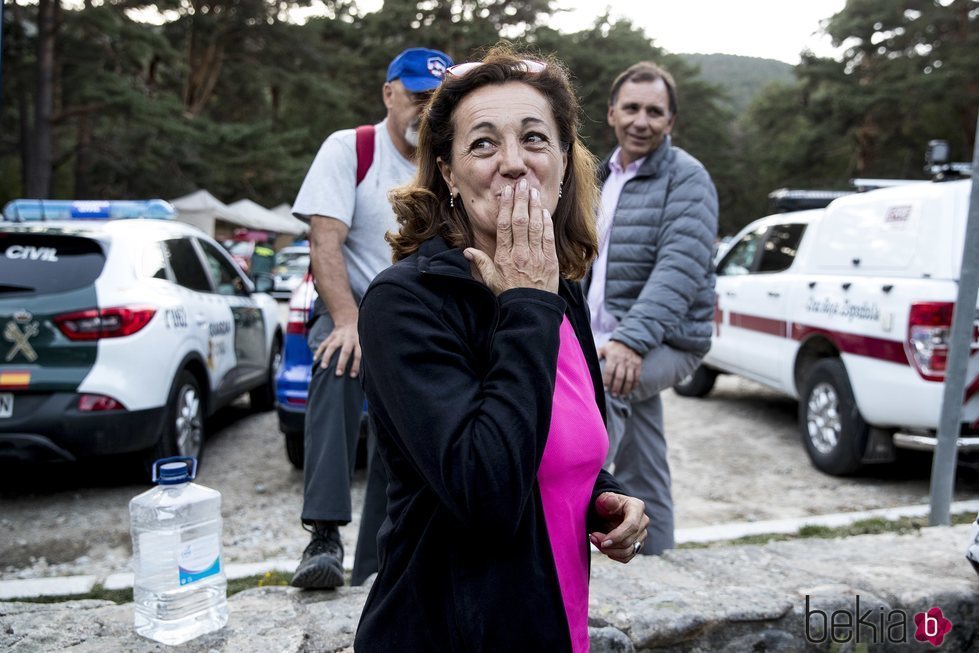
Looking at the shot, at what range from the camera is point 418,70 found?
3000mm

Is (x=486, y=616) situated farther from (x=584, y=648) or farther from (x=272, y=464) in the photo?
(x=272, y=464)

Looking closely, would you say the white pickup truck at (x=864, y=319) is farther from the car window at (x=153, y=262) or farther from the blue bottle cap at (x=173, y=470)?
the car window at (x=153, y=262)

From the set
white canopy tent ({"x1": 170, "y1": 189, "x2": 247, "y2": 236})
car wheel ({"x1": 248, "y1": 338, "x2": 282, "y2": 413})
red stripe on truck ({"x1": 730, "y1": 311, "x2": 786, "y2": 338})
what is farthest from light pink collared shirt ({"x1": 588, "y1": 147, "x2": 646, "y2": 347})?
white canopy tent ({"x1": 170, "y1": 189, "x2": 247, "y2": 236})

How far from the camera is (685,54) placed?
40.7m

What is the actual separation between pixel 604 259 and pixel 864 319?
8.97ft

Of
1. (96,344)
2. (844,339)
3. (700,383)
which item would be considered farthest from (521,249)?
(700,383)

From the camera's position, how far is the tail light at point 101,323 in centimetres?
440

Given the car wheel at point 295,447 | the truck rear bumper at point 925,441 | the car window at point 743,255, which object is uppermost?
the car window at point 743,255

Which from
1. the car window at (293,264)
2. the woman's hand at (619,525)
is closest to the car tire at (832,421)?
the woman's hand at (619,525)

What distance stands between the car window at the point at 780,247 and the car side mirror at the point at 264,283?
167 inches

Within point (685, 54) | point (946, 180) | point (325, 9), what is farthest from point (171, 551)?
point (685, 54)

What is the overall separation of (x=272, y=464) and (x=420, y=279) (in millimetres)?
4723

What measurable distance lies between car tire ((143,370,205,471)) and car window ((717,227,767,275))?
489cm

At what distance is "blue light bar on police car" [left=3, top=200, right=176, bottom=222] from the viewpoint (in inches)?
218
